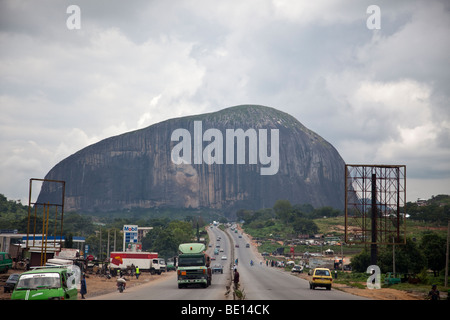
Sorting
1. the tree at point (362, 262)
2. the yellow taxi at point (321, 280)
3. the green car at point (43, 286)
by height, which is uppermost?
the green car at point (43, 286)

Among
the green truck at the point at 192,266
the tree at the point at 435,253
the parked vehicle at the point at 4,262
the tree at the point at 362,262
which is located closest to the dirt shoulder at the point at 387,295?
the green truck at the point at 192,266

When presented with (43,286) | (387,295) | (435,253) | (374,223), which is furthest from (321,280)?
(435,253)

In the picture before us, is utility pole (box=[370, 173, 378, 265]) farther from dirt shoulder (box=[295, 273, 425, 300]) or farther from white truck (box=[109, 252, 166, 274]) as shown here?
white truck (box=[109, 252, 166, 274])

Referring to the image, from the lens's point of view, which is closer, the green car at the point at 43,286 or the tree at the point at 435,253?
the green car at the point at 43,286

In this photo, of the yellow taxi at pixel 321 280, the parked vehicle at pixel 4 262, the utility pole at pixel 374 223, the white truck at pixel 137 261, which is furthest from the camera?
the white truck at pixel 137 261

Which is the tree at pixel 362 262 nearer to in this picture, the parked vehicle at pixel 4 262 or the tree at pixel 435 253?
the tree at pixel 435 253

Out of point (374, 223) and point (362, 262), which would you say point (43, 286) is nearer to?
point (374, 223)

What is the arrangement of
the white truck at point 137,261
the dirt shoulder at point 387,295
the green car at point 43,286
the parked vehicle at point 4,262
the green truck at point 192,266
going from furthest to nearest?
the white truck at point 137,261, the parked vehicle at point 4,262, the green truck at point 192,266, the dirt shoulder at point 387,295, the green car at point 43,286
